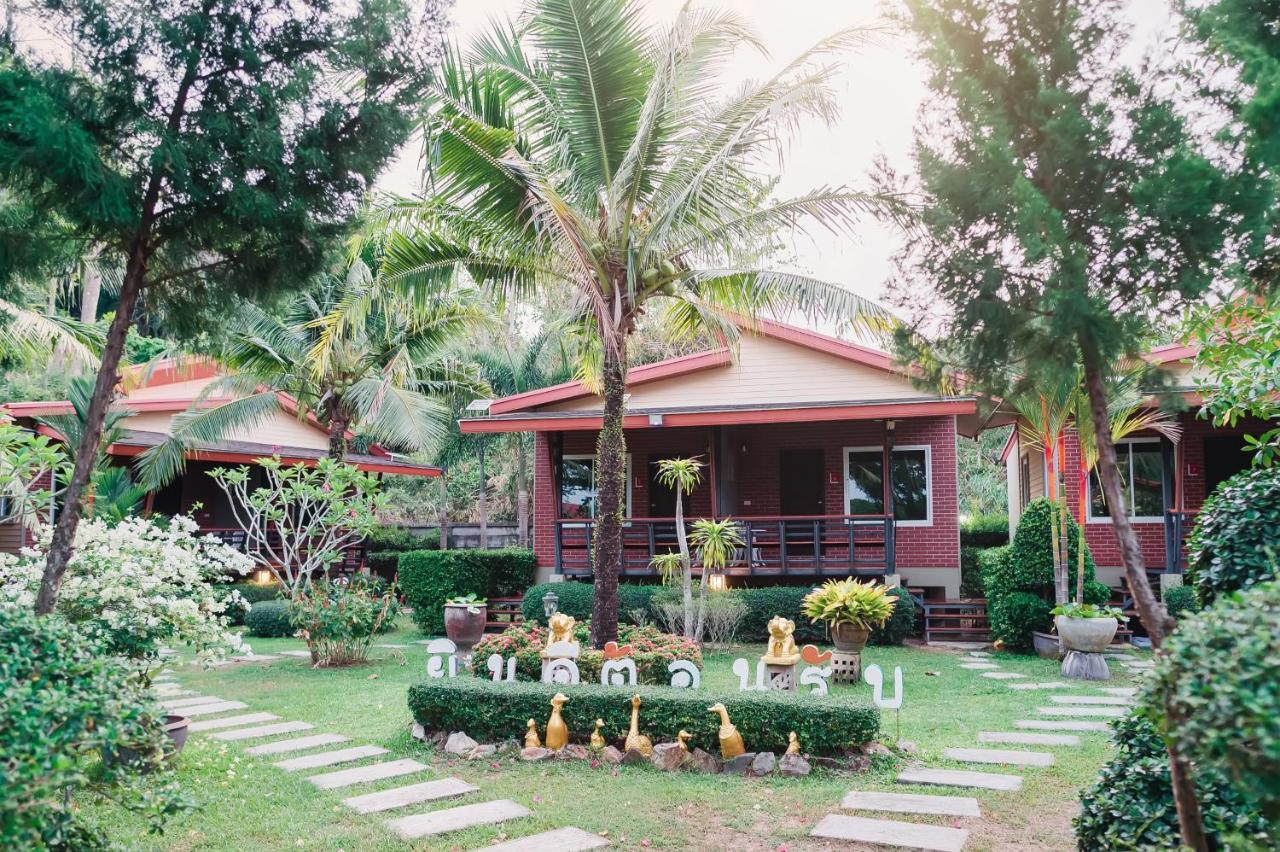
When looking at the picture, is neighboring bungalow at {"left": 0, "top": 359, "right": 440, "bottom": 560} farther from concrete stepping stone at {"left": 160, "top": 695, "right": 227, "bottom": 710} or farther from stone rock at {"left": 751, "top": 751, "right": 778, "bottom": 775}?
stone rock at {"left": 751, "top": 751, "right": 778, "bottom": 775}

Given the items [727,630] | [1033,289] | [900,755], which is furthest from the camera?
[727,630]

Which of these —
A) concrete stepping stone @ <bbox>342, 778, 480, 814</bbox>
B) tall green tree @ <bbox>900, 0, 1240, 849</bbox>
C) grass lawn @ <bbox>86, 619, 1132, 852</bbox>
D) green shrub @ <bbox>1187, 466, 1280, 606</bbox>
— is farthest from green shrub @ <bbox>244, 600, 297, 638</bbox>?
green shrub @ <bbox>1187, 466, 1280, 606</bbox>

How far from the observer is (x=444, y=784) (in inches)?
258

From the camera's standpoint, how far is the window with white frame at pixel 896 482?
663 inches

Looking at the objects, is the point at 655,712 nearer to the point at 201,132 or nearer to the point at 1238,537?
→ the point at 1238,537

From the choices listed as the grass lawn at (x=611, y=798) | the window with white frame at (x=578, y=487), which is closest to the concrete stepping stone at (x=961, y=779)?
the grass lawn at (x=611, y=798)

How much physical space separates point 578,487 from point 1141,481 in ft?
34.9

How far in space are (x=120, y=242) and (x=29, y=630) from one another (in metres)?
2.69

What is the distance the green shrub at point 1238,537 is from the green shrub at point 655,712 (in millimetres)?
3211

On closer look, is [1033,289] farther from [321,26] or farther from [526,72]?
[526,72]

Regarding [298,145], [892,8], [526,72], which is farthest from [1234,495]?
[526,72]

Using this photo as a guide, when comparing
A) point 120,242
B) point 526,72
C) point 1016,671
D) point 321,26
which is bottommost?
point 1016,671

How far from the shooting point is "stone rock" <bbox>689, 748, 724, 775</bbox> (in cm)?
693

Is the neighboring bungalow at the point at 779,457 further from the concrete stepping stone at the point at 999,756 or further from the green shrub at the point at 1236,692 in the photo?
the green shrub at the point at 1236,692
